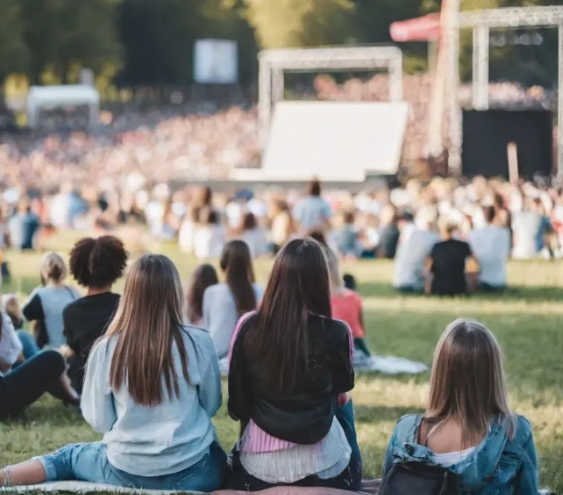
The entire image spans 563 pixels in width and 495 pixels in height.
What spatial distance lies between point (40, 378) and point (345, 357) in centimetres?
266

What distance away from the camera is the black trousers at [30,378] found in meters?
7.30

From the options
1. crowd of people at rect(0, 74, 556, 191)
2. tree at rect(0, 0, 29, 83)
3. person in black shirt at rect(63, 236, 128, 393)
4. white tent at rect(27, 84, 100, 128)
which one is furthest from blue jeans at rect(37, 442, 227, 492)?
tree at rect(0, 0, 29, 83)

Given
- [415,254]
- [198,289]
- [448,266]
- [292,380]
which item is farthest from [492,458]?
[415,254]

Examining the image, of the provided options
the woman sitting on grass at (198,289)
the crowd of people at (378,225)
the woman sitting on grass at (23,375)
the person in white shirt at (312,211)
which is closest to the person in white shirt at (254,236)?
the crowd of people at (378,225)

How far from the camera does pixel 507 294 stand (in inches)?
581

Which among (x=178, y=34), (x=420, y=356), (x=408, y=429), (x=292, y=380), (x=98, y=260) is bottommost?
(x=420, y=356)

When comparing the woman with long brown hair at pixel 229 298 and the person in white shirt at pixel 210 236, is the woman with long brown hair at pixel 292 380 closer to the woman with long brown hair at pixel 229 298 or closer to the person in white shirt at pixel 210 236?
the woman with long brown hair at pixel 229 298

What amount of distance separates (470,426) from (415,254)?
1023 cm

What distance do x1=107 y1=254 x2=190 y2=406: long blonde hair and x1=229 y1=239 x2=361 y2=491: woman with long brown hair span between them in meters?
0.28

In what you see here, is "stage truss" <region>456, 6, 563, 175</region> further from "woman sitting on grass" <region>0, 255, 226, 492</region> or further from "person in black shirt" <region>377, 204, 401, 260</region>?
"woman sitting on grass" <region>0, 255, 226, 492</region>

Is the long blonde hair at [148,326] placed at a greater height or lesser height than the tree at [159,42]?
lesser

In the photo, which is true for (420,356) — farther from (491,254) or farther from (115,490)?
(115,490)

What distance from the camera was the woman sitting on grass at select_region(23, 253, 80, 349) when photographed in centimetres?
841

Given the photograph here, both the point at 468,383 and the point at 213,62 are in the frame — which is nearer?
the point at 468,383
